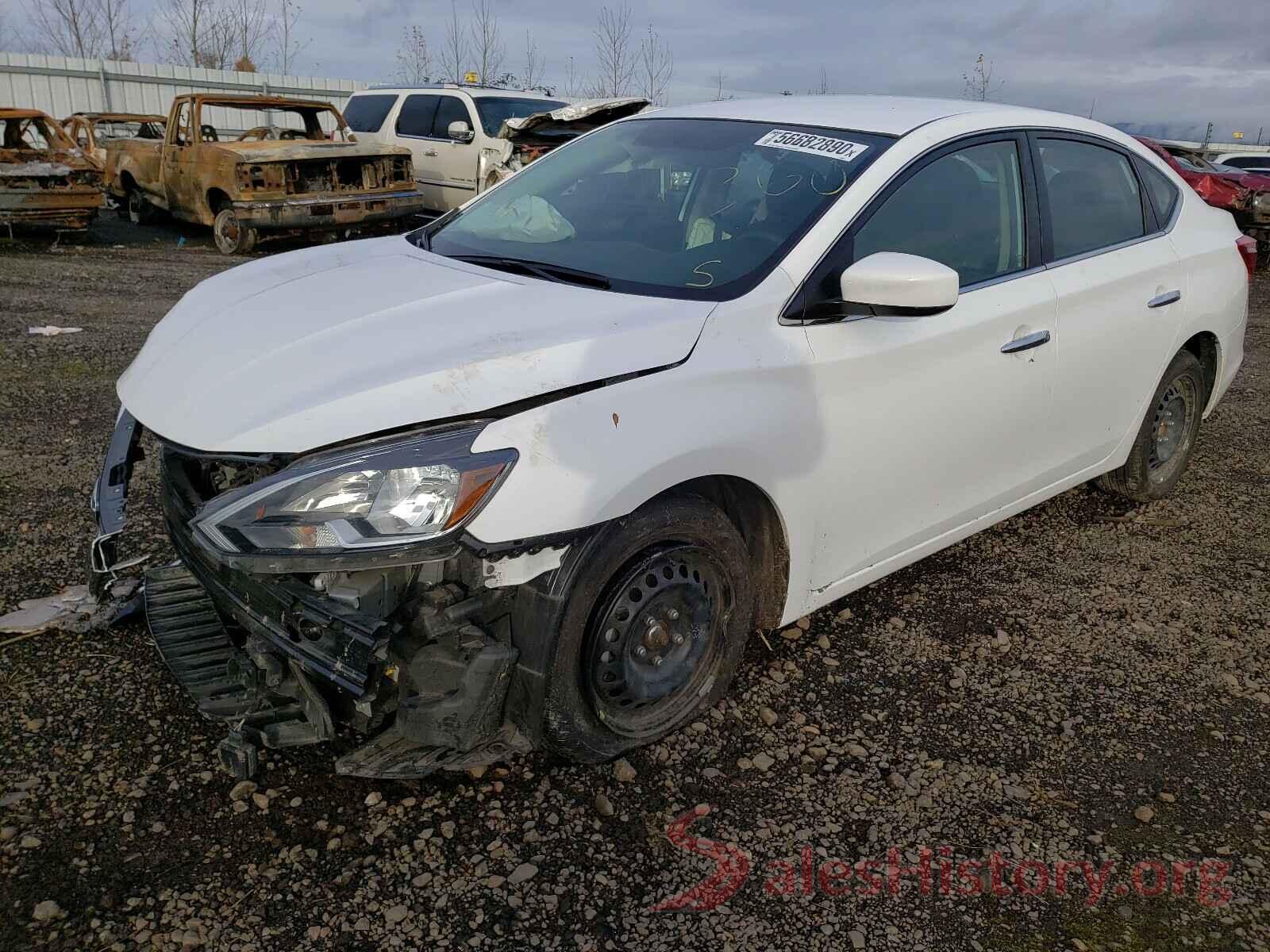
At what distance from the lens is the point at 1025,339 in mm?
3447

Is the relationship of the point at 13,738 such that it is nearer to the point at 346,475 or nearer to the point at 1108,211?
the point at 346,475

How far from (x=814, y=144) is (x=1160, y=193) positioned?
2012 millimetres

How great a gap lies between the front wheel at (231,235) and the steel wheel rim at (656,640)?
9.63 meters

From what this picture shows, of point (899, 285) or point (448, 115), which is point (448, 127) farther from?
point (899, 285)

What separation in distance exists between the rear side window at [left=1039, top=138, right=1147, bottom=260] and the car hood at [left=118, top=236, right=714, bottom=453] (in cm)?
179

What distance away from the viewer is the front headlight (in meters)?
2.19

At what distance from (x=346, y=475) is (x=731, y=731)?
142cm

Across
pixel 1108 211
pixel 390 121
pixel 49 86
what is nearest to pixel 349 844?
pixel 1108 211

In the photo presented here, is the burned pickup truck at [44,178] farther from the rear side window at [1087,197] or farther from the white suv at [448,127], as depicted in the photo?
the rear side window at [1087,197]

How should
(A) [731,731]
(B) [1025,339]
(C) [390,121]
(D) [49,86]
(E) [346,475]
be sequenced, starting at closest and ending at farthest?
(E) [346,475], (A) [731,731], (B) [1025,339], (C) [390,121], (D) [49,86]

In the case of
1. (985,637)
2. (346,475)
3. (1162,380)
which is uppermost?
(346,475)

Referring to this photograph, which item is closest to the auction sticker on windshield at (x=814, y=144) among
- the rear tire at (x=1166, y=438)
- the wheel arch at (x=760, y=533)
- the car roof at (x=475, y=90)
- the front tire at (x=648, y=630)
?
the wheel arch at (x=760, y=533)

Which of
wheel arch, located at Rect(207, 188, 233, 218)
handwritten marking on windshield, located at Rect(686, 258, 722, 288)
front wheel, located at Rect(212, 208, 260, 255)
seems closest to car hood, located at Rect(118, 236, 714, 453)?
handwritten marking on windshield, located at Rect(686, 258, 722, 288)

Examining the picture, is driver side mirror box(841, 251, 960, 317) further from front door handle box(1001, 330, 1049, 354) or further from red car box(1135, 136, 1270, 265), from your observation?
red car box(1135, 136, 1270, 265)
